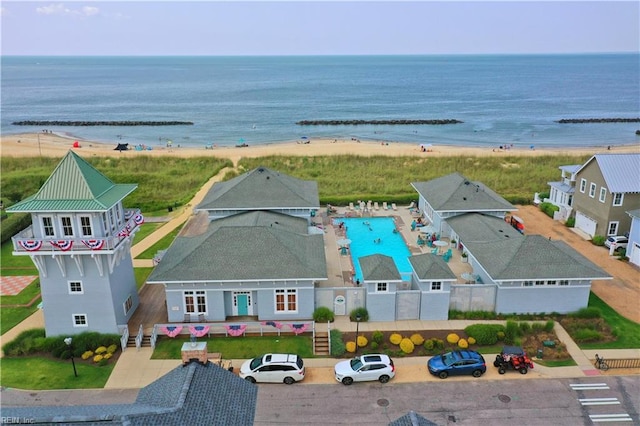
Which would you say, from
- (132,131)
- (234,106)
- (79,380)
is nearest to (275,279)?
(79,380)

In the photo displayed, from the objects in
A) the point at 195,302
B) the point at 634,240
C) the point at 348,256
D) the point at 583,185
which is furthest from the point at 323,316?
the point at 583,185

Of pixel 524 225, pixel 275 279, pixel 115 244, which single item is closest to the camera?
pixel 115 244

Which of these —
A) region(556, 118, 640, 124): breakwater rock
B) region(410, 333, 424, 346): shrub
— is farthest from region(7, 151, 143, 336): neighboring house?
region(556, 118, 640, 124): breakwater rock

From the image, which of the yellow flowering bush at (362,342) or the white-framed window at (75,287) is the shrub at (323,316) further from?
the white-framed window at (75,287)

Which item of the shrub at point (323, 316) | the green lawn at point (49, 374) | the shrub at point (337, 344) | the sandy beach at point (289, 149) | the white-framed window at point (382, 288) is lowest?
the green lawn at point (49, 374)

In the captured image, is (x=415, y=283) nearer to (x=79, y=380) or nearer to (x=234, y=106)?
(x=79, y=380)

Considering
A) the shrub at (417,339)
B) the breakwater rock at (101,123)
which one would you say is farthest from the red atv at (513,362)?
the breakwater rock at (101,123)
